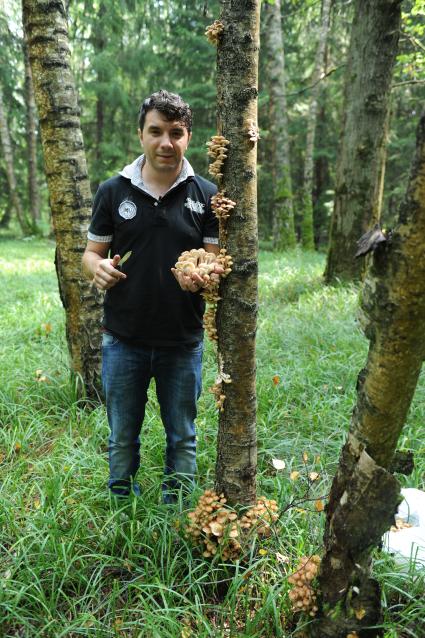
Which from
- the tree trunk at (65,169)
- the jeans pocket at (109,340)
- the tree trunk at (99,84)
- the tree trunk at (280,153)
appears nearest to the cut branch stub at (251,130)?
the jeans pocket at (109,340)

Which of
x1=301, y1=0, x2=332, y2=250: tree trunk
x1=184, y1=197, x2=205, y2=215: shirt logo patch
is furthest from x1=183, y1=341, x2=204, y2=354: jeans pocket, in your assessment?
x1=301, y1=0, x2=332, y2=250: tree trunk

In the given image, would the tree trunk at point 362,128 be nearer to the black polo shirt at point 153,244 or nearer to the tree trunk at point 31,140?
the black polo shirt at point 153,244

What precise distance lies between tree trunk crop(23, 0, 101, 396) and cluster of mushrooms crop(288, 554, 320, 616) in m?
2.47

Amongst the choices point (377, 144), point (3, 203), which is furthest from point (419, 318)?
point (3, 203)

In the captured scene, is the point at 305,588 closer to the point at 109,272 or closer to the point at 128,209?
the point at 109,272

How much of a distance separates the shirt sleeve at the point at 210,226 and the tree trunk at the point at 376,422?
102 centimetres

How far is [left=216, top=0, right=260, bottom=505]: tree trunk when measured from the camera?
1.82 meters

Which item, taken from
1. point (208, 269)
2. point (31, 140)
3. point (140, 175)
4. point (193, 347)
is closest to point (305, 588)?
point (193, 347)

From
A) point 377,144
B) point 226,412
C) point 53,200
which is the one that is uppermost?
point 377,144

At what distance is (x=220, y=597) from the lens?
84.0 inches

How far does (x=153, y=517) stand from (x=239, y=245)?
4.78 ft

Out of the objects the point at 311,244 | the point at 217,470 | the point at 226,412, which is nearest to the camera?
the point at 226,412

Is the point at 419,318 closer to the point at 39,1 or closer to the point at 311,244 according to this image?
the point at 39,1

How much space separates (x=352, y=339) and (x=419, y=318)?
3545 millimetres
